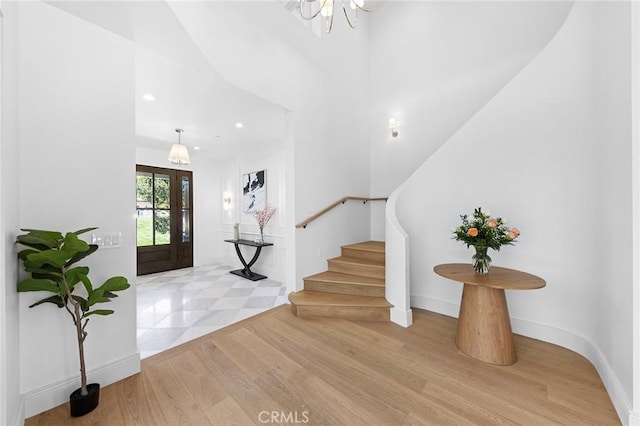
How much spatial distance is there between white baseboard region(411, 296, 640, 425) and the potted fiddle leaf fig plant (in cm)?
313

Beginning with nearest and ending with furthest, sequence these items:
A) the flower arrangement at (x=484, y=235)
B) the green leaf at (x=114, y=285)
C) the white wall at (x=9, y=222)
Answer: the white wall at (x=9, y=222)
the green leaf at (x=114, y=285)
the flower arrangement at (x=484, y=235)

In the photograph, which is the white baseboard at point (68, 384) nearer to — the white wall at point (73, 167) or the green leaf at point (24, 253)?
the white wall at point (73, 167)

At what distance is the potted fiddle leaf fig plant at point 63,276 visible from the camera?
4.56ft

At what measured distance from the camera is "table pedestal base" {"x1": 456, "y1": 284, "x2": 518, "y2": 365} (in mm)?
2049

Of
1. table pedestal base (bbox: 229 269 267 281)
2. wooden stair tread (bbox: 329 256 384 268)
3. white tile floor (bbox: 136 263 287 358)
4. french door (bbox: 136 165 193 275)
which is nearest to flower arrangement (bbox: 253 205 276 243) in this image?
table pedestal base (bbox: 229 269 267 281)

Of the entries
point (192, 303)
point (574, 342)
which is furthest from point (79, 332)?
point (574, 342)

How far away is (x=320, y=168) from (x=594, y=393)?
336cm

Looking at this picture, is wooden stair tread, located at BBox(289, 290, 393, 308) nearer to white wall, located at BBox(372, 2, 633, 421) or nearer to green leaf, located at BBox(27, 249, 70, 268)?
white wall, located at BBox(372, 2, 633, 421)

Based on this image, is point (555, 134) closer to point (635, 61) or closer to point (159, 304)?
point (635, 61)

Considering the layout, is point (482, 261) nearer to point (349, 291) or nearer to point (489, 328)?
point (489, 328)

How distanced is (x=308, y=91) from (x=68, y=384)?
3.83 m

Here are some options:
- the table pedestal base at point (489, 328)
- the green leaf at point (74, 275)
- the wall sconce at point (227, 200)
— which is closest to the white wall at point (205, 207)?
the wall sconce at point (227, 200)

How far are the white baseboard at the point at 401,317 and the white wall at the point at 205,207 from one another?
4.97m

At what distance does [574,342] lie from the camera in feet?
7.32
